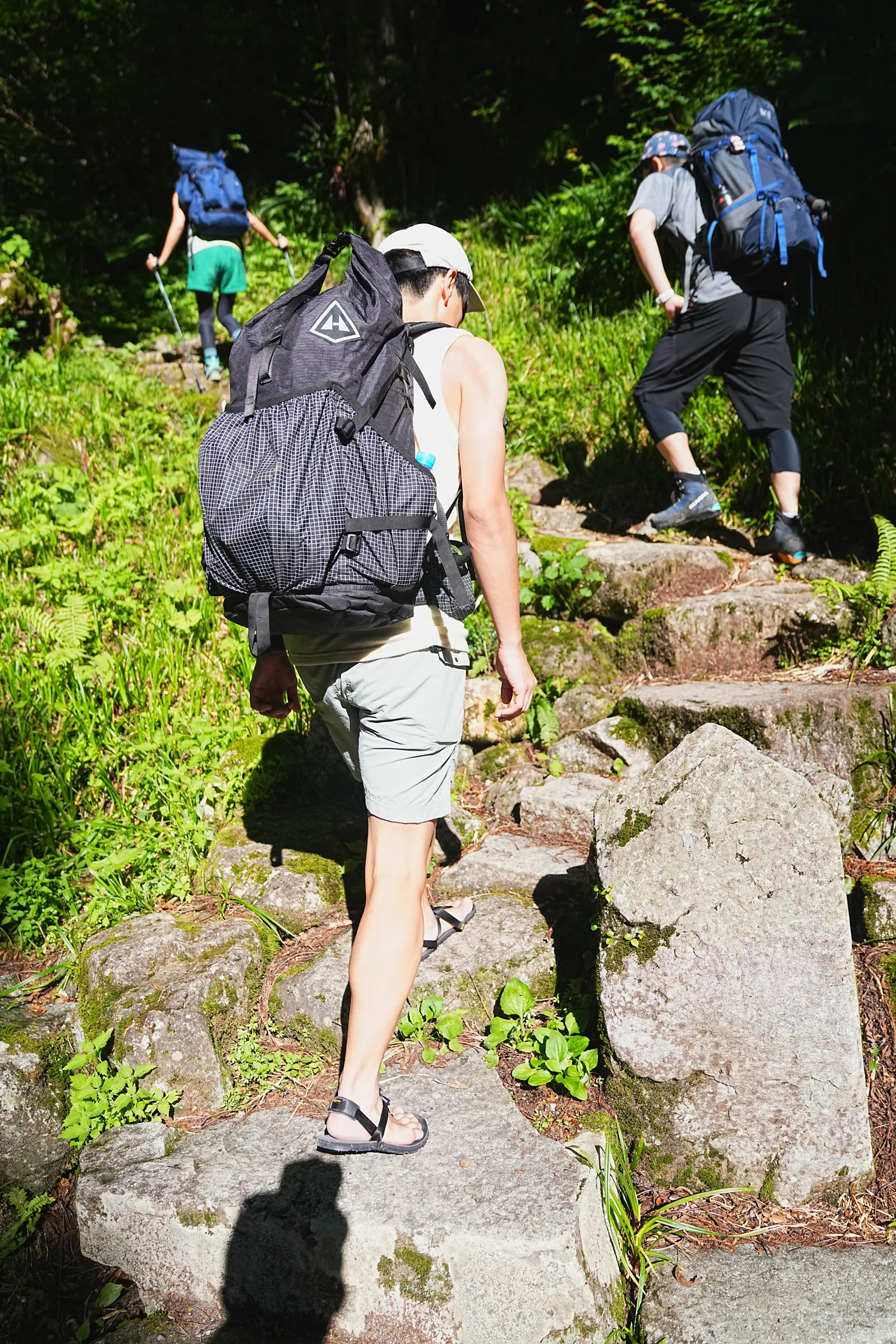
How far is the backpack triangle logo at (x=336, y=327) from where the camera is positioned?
2.16 metres

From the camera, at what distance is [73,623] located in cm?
466

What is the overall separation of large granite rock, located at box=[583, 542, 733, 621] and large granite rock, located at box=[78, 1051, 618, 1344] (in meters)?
2.74

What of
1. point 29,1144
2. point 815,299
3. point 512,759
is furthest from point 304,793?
point 815,299

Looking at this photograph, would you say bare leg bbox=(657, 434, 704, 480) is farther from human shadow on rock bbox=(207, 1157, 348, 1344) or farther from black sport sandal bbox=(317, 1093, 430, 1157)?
human shadow on rock bbox=(207, 1157, 348, 1344)

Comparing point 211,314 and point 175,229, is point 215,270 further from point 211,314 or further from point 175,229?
point 175,229

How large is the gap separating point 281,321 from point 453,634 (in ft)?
2.92

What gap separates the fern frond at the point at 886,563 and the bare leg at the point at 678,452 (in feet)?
3.57

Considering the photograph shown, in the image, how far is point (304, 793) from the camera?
4035mm

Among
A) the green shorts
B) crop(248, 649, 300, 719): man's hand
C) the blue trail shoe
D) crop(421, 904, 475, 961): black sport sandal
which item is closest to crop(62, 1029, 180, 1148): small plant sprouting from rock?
crop(421, 904, 475, 961): black sport sandal

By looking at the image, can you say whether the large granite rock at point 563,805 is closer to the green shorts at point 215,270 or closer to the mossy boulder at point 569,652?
the mossy boulder at point 569,652

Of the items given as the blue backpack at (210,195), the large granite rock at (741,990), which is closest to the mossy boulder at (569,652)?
the large granite rock at (741,990)

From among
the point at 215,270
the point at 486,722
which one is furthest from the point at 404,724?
the point at 215,270

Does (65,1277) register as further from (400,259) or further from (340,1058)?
(400,259)

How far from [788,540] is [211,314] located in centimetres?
567
